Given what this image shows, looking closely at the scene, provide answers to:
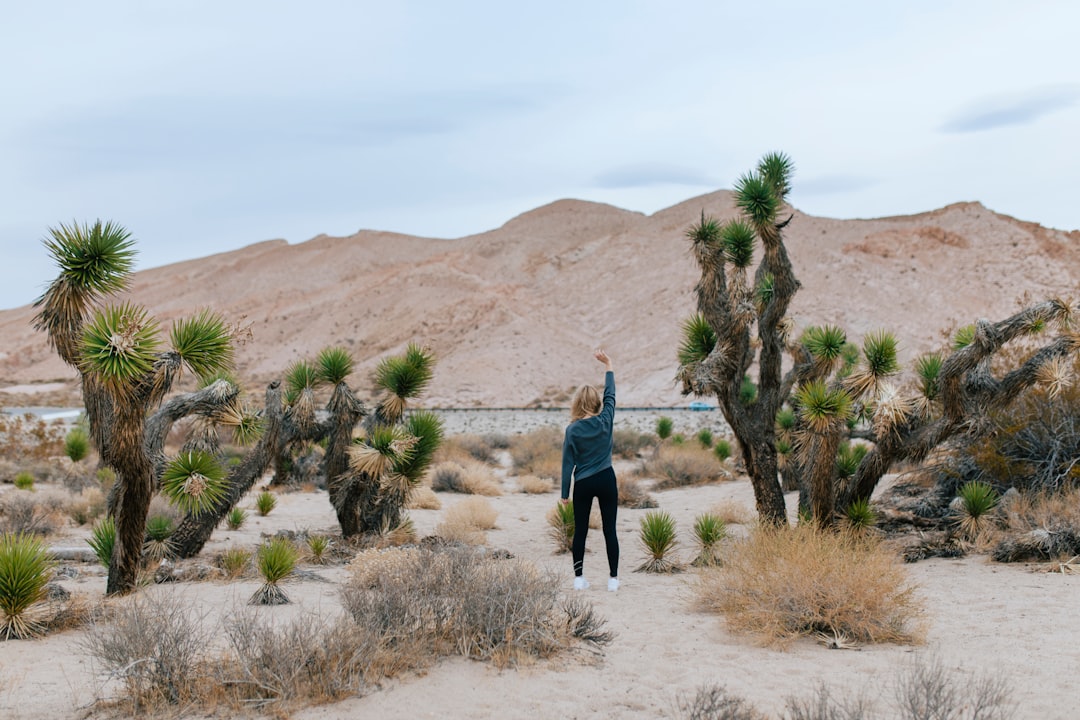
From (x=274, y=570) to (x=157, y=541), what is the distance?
274 cm

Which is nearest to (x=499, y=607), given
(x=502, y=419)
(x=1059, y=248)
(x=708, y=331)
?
(x=708, y=331)

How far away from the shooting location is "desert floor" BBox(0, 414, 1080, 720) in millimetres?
4988

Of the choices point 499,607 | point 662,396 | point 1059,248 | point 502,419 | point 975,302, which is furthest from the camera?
point 1059,248

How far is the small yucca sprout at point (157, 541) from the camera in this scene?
9938 mm

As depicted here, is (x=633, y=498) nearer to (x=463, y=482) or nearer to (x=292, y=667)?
(x=463, y=482)

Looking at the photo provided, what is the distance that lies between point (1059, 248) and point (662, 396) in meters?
29.8

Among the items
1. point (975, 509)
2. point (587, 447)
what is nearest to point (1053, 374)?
point (975, 509)

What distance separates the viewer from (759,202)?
1051 cm

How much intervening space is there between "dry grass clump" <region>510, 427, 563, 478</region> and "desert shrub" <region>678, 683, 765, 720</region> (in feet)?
44.5

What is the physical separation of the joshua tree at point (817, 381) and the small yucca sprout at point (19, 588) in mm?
6803

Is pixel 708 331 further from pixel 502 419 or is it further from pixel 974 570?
pixel 502 419

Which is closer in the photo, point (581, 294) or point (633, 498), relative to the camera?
point (633, 498)

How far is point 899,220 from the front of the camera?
65.6 m

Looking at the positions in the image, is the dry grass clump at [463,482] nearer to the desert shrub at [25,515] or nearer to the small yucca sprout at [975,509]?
the desert shrub at [25,515]
